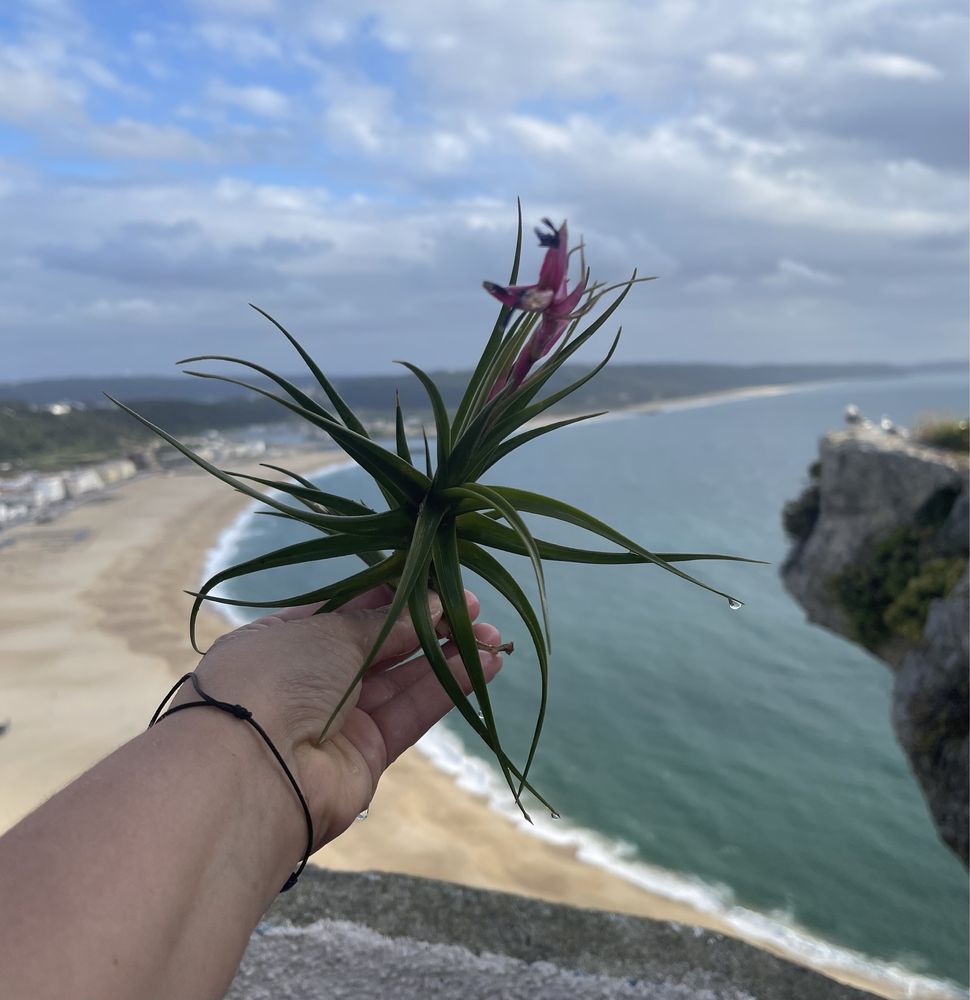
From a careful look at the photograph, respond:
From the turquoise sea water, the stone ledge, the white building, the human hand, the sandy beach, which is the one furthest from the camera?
the white building

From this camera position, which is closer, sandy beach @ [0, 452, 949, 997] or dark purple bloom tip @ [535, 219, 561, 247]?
dark purple bloom tip @ [535, 219, 561, 247]

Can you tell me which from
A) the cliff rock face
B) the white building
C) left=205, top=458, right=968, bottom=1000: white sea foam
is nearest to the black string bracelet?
the cliff rock face

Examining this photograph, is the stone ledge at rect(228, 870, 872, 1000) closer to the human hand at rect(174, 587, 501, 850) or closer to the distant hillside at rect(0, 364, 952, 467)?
the human hand at rect(174, 587, 501, 850)

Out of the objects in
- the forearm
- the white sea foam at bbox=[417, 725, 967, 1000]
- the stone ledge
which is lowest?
the white sea foam at bbox=[417, 725, 967, 1000]

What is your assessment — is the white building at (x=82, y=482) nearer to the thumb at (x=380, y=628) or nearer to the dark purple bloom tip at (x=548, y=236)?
the thumb at (x=380, y=628)

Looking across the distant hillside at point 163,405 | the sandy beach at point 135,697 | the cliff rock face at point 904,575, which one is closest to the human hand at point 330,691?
the cliff rock face at point 904,575

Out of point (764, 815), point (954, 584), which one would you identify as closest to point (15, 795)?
point (764, 815)
